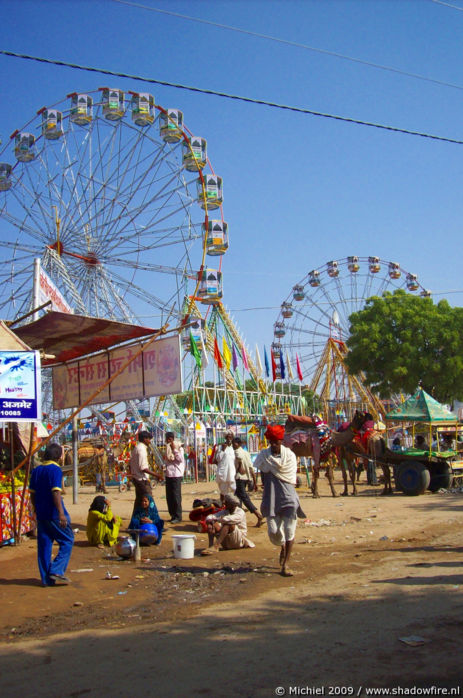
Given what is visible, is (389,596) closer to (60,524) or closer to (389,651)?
(389,651)

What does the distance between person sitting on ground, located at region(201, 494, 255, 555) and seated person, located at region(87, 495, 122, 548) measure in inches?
65.0

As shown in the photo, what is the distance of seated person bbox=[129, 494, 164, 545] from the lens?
9.21 m

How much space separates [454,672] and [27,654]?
278cm

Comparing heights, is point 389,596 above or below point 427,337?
below

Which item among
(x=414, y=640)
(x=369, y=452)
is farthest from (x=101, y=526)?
(x=369, y=452)

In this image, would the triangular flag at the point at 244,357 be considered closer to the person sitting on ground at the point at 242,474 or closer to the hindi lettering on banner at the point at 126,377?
the hindi lettering on banner at the point at 126,377

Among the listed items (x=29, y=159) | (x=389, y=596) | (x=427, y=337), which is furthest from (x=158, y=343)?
(x=427, y=337)

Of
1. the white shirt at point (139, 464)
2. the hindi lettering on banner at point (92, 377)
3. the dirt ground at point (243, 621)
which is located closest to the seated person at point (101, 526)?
the dirt ground at point (243, 621)

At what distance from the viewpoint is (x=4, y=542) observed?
9156mm

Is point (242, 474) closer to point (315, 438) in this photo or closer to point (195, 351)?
point (315, 438)

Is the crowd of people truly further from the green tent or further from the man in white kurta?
the green tent

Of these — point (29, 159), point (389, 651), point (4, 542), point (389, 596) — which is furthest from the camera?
point (29, 159)

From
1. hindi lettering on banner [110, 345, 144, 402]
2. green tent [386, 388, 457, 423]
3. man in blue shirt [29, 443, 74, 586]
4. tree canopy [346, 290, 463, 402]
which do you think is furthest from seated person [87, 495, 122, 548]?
tree canopy [346, 290, 463, 402]

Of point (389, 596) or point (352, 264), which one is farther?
point (352, 264)
